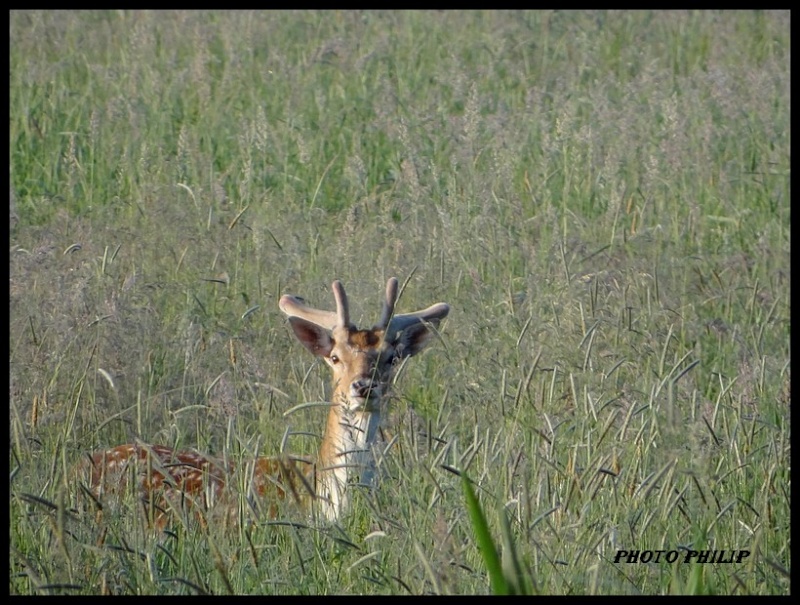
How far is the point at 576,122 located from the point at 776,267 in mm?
1879

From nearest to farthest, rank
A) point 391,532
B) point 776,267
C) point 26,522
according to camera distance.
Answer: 1. point 26,522
2. point 391,532
3. point 776,267

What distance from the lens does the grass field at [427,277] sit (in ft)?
10.9

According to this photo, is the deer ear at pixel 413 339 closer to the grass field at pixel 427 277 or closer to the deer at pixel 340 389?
the deer at pixel 340 389

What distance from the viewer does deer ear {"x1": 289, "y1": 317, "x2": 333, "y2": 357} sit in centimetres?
492

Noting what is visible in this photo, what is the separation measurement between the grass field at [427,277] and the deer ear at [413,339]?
6.2 inches

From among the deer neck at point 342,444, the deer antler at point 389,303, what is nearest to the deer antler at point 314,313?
the deer antler at point 389,303

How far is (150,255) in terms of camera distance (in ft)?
19.1

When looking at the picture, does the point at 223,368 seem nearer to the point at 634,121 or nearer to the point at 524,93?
the point at 634,121

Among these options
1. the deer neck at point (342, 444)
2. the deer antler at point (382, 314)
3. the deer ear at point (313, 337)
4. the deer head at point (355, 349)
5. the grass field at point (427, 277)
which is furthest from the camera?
the deer ear at point (313, 337)

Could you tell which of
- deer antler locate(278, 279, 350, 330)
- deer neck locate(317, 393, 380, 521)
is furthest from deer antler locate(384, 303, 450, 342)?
deer neck locate(317, 393, 380, 521)

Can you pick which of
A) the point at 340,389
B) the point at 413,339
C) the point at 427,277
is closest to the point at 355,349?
the point at 340,389

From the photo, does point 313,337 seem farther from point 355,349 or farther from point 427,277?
point 427,277

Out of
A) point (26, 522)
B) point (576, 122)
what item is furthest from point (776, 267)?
point (26, 522)

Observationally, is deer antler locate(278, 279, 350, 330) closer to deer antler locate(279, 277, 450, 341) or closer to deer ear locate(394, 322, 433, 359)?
deer antler locate(279, 277, 450, 341)
